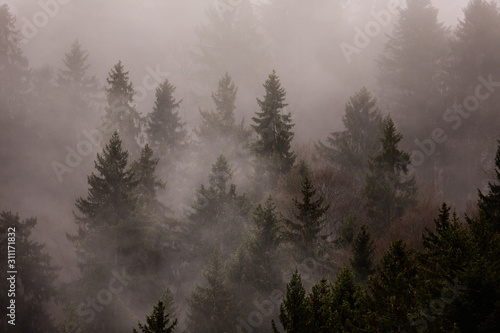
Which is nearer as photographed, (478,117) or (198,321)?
(198,321)

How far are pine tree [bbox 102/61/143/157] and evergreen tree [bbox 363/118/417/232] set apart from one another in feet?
69.2

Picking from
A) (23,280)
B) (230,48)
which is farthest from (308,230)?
(230,48)

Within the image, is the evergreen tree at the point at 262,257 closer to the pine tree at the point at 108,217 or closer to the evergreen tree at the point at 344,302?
the evergreen tree at the point at 344,302

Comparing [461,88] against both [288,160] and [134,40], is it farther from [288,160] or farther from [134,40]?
[134,40]

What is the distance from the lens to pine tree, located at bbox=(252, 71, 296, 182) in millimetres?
25609

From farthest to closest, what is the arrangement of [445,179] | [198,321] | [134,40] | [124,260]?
1. [134,40]
2. [445,179]
3. [124,260]
4. [198,321]

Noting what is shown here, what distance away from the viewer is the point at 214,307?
58.6ft

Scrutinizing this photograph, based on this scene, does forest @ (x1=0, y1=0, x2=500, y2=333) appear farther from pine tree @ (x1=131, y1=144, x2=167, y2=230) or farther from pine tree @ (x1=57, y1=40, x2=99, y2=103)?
pine tree @ (x1=57, y1=40, x2=99, y2=103)

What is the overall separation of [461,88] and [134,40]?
58.5 m

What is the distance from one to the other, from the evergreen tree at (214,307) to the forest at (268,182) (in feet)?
0.27

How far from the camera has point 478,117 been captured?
111 ft

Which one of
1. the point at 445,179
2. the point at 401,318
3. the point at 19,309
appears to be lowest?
the point at 401,318

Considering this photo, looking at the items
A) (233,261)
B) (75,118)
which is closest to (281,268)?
(233,261)

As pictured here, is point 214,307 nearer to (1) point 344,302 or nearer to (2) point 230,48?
(1) point 344,302
